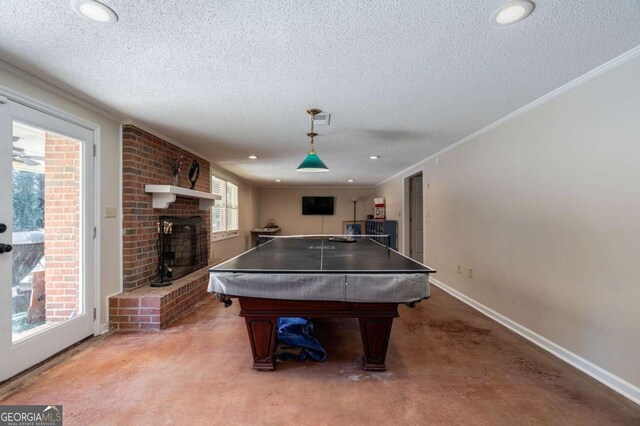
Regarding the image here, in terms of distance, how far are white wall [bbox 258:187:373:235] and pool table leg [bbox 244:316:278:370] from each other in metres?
7.34

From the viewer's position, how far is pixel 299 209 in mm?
9547

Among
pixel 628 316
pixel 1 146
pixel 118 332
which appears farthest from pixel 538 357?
pixel 1 146

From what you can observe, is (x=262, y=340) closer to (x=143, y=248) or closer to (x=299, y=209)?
(x=143, y=248)

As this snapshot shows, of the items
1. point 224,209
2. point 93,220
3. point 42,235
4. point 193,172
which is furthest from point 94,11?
point 224,209

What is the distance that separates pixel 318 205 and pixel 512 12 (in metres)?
8.09

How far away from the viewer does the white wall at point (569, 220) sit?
6.13ft

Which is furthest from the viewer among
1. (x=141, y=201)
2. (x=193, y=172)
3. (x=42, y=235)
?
(x=193, y=172)

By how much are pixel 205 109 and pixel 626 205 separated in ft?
11.0

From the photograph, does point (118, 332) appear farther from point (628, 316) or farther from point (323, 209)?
point (323, 209)

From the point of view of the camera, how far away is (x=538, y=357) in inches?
93.3

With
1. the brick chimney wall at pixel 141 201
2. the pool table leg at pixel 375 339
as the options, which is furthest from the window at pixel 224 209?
the pool table leg at pixel 375 339

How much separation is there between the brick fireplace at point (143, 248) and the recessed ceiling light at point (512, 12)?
3.36 m

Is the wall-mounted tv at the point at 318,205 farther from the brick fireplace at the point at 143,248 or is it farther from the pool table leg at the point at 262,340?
the pool table leg at the point at 262,340

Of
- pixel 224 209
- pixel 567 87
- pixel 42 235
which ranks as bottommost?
pixel 42 235
